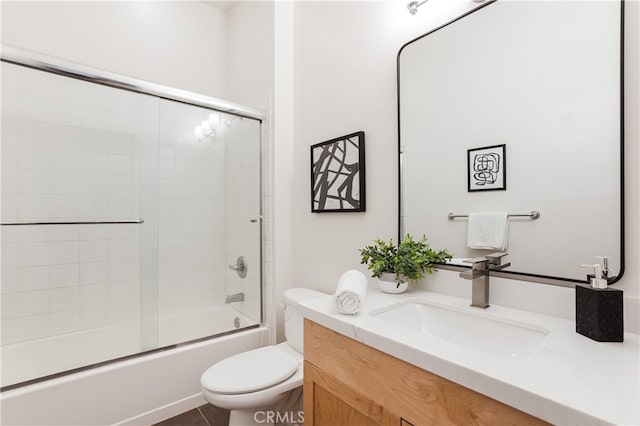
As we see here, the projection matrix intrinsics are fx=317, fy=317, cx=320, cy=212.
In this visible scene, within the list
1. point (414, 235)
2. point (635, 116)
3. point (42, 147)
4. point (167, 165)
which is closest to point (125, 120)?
point (167, 165)

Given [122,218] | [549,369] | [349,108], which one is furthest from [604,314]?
[122,218]

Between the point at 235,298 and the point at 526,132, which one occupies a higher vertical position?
the point at 526,132

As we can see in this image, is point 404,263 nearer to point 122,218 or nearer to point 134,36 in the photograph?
point 122,218

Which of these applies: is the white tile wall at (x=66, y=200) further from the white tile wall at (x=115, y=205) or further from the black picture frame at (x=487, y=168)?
the black picture frame at (x=487, y=168)

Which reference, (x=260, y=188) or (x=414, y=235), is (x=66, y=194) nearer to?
(x=260, y=188)

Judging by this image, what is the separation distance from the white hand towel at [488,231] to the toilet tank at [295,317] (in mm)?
851

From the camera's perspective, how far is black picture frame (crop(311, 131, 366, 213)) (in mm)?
1560

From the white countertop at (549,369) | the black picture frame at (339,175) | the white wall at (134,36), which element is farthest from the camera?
the white wall at (134,36)

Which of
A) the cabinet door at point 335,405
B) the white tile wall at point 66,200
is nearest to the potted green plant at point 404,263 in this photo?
the cabinet door at point 335,405

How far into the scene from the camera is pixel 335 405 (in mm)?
936

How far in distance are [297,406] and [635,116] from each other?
1.70m

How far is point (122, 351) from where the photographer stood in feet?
5.40

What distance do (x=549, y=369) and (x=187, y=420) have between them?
5.60ft

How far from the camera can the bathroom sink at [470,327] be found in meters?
0.87
